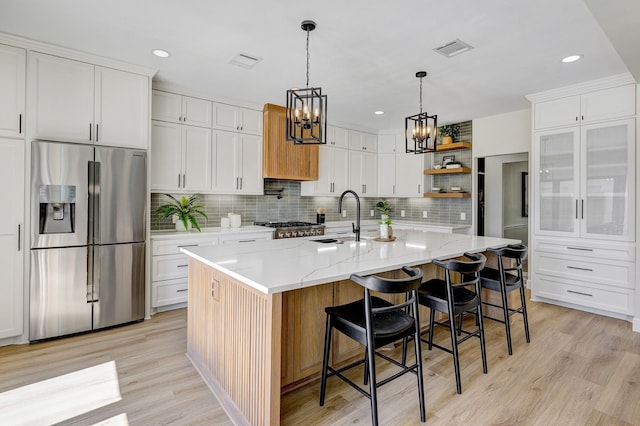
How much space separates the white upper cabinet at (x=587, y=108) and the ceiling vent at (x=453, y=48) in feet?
6.23

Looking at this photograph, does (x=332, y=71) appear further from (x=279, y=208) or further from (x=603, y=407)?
(x=603, y=407)

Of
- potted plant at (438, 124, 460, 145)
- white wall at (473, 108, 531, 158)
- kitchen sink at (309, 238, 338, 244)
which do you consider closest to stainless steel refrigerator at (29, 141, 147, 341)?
kitchen sink at (309, 238, 338, 244)

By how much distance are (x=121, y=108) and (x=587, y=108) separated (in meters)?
5.15

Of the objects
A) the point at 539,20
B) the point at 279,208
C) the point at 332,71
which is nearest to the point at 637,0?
the point at 539,20

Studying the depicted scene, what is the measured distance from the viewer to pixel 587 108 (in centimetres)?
378

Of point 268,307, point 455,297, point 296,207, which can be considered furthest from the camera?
point 296,207

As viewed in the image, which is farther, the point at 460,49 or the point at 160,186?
the point at 160,186

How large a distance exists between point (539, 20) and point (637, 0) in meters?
0.57

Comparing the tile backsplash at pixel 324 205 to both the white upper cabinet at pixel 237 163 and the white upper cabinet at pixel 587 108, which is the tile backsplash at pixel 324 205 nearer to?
the white upper cabinet at pixel 237 163

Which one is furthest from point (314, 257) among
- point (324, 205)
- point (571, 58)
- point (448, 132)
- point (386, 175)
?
point (448, 132)

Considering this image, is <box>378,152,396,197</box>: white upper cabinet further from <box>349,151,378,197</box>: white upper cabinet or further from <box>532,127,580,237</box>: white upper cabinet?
<box>532,127,580,237</box>: white upper cabinet

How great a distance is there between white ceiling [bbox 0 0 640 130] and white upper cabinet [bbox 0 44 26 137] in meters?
0.21

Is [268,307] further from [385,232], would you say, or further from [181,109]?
[181,109]

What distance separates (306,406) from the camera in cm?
204
